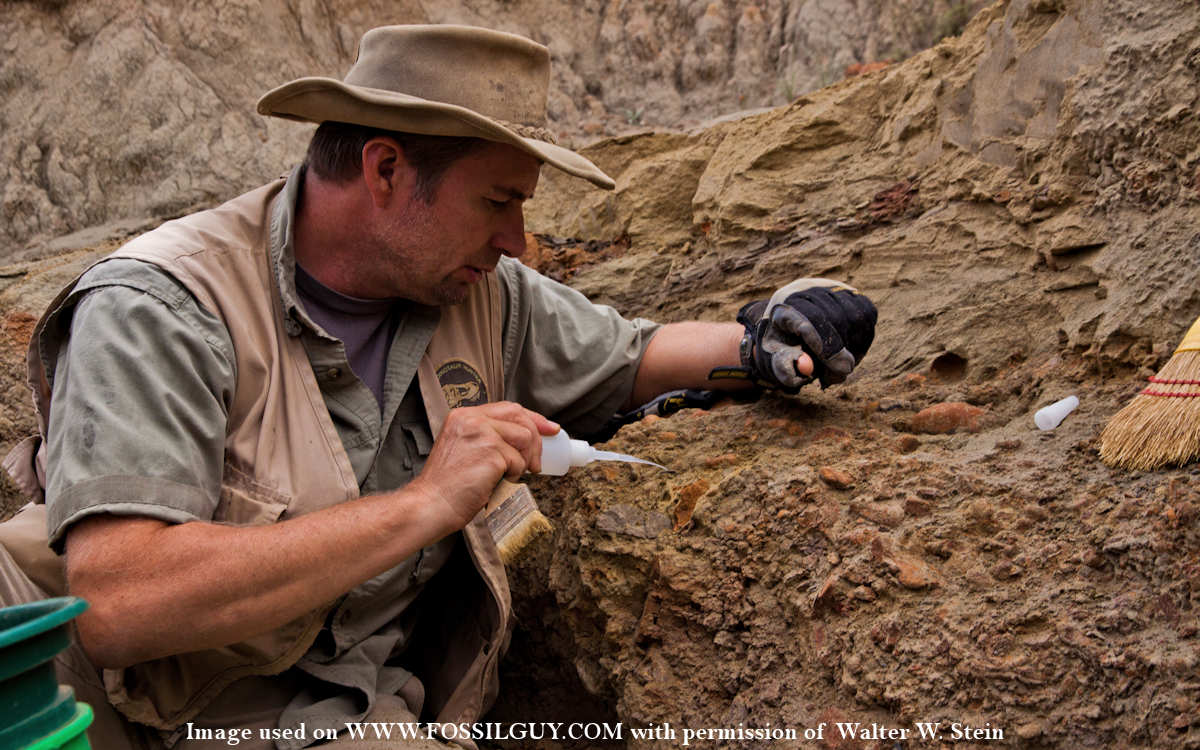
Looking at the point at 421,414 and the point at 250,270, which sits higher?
the point at 250,270

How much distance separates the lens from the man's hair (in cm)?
191

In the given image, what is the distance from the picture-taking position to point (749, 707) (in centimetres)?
163

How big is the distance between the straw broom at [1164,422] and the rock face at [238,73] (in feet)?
14.7

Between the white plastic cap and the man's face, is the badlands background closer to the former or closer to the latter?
the white plastic cap

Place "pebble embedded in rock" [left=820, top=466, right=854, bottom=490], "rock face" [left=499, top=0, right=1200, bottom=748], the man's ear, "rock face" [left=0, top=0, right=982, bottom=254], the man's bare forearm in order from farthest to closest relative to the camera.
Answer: "rock face" [left=0, top=0, right=982, bottom=254] → the man's bare forearm → the man's ear → "pebble embedded in rock" [left=820, top=466, right=854, bottom=490] → "rock face" [left=499, top=0, right=1200, bottom=748]

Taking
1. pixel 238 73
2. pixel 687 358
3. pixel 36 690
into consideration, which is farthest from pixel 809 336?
pixel 238 73

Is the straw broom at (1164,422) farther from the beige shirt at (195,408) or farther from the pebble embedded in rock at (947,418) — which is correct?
the beige shirt at (195,408)

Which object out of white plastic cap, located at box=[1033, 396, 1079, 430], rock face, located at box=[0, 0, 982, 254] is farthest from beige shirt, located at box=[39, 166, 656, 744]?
rock face, located at box=[0, 0, 982, 254]

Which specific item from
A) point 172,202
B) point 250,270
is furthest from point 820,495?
point 172,202

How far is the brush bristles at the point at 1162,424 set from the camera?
1481 millimetres

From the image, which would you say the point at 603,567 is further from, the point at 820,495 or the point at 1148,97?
the point at 1148,97

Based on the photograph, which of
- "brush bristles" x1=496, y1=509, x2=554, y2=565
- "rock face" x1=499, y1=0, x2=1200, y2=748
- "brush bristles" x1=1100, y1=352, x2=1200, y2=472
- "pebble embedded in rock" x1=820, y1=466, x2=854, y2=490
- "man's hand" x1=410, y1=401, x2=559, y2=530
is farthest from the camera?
"brush bristles" x1=496, y1=509, x2=554, y2=565

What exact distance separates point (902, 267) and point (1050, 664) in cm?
152

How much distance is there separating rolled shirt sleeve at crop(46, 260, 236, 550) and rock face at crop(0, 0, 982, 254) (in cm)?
411
